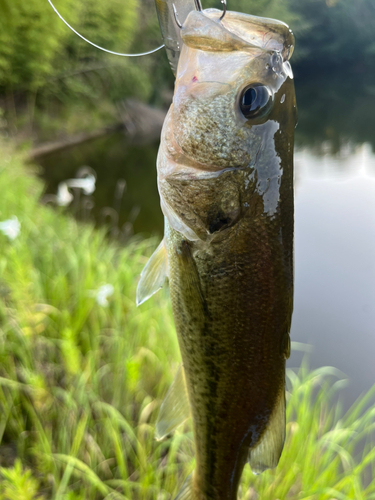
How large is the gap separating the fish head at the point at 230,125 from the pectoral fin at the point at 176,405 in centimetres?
40

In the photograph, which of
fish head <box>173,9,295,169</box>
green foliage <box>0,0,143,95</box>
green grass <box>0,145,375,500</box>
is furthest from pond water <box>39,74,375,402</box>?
green foliage <box>0,0,143,95</box>

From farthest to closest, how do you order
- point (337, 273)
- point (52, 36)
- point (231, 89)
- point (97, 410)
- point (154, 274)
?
point (52, 36) < point (337, 273) < point (97, 410) < point (154, 274) < point (231, 89)

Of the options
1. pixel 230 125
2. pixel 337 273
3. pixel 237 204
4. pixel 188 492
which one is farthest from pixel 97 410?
pixel 337 273

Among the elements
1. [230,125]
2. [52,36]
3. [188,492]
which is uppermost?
[52,36]

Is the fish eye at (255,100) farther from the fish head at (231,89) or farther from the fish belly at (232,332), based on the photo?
the fish belly at (232,332)

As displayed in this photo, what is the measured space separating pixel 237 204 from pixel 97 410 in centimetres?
163

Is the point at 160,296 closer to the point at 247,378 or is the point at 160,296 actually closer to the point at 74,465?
the point at 74,465

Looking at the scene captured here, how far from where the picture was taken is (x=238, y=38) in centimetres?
68

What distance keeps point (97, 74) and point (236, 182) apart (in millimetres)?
19001

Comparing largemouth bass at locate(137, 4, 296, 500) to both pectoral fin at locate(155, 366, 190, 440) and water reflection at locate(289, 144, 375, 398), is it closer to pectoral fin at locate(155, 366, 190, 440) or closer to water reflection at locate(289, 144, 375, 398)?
pectoral fin at locate(155, 366, 190, 440)

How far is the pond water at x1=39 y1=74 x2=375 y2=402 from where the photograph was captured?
4477mm

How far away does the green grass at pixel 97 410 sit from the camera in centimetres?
159

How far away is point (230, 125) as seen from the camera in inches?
28.9

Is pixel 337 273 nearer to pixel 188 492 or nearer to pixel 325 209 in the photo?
pixel 325 209
